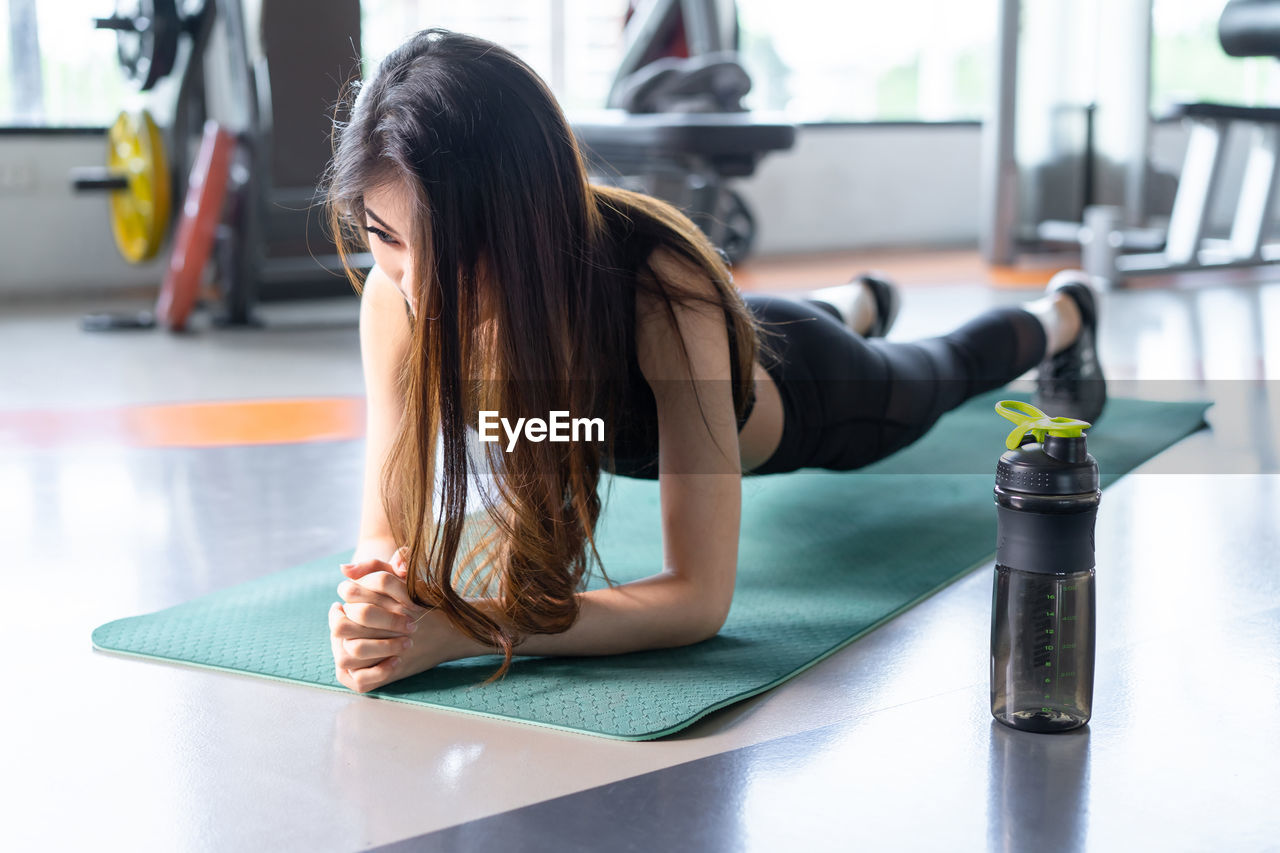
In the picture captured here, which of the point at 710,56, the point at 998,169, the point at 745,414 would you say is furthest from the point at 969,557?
the point at 998,169

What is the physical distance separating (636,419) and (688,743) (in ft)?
1.11

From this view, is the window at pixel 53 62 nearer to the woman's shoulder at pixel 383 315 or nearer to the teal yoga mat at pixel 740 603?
the teal yoga mat at pixel 740 603

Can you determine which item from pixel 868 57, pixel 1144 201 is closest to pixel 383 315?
pixel 1144 201

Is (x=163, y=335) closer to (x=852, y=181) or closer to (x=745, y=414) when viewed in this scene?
(x=745, y=414)

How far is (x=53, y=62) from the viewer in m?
4.63

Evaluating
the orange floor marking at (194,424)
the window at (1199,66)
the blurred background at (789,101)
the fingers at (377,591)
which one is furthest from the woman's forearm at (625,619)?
the window at (1199,66)

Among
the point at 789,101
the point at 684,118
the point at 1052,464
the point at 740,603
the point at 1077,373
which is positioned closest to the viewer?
the point at 1052,464

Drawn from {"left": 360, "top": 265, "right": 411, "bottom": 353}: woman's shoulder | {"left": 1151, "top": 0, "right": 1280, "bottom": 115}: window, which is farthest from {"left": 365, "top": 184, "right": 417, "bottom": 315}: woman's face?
→ {"left": 1151, "top": 0, "right": 1280, "bottom": 115}: window

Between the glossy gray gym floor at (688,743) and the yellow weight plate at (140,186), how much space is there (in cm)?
211

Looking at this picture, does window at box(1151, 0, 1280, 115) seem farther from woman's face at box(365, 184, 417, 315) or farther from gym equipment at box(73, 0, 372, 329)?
woman's face at box(365, 184, 417, 315)

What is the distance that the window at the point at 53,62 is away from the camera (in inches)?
180

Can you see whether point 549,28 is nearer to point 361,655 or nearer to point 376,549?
point 376,549

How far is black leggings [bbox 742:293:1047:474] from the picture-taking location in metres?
1.52

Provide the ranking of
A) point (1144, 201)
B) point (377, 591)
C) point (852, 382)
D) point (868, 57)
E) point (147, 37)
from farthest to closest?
point (868, 57) → point (1144, 201) → point (147, 37) → point (852, 382) → point (377, 591)
